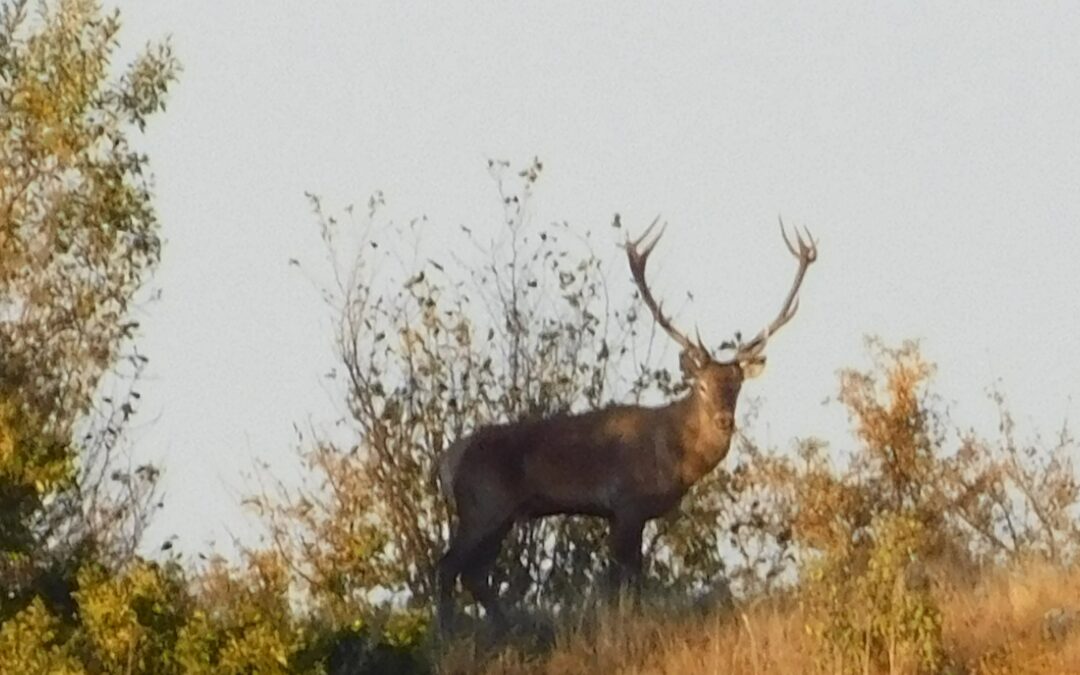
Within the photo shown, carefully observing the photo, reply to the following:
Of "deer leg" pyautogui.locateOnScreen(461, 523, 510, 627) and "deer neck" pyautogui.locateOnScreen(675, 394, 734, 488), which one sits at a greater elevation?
→ "deer neck" pyautogui.locateOnScreen(675, 394, 734, 488)

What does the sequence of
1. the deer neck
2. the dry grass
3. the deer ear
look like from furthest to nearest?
the deer ear < the deer neck < the dry grass

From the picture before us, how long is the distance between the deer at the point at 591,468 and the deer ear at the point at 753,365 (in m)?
0.01

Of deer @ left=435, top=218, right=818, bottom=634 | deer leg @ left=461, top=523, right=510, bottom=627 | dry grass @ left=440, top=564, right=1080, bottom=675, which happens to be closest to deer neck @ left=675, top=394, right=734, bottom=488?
deer @ left=435, top=218, right=818, bottom=634

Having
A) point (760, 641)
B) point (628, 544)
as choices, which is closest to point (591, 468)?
point (628, 544)

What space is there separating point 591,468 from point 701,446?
82 centimetres

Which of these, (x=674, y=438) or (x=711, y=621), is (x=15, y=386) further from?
(x=674, y=438)

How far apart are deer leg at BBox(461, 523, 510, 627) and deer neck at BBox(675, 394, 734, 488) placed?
136cm

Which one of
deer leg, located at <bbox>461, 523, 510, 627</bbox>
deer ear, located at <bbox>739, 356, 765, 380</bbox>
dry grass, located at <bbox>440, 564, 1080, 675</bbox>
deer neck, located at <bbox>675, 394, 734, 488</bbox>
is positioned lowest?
dry grass, located at <bbox>440, 564, 1080, 675</bbox>

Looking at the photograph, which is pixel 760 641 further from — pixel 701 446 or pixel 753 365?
pixel 753 365

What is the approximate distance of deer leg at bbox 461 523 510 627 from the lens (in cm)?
1605

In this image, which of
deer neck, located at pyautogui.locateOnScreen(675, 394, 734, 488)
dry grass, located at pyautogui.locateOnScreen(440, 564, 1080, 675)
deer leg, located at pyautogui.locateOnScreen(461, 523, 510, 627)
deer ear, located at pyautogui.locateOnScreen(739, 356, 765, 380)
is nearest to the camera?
dry grass, located at pyautogui.locateOnScreen(440, 564, 1080, 675)

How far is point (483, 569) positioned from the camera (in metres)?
16.2

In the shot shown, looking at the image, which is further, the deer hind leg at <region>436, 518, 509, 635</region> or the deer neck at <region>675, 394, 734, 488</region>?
the deer neck at <region>675, 394, 734, 488</region>

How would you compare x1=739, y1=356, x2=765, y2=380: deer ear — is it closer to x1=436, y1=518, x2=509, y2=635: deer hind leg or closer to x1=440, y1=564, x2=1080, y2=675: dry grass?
x1=436, y1=518, x2=509, y2=635: deer hind leg
